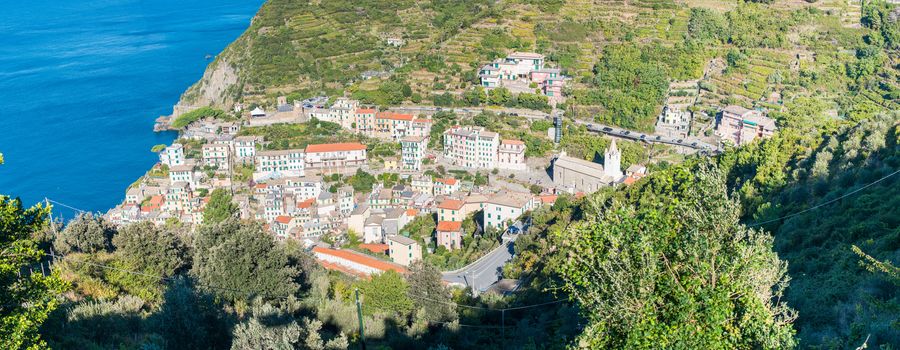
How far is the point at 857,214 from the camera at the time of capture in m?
14.0

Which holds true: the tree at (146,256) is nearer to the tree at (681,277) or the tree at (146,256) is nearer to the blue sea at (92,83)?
the tree at (681,277)

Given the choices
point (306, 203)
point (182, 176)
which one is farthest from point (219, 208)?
point (182, 176)

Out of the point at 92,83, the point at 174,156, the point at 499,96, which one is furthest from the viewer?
the point at 92,83

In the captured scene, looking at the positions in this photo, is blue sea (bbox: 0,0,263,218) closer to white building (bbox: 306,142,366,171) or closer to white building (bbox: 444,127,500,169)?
white building (bbox: 306,142,366,171)

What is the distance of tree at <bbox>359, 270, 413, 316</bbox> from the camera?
1406 centimetres

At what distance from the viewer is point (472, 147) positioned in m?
33.6

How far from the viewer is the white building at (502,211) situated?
91.6 ft

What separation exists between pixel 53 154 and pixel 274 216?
61.1 feet

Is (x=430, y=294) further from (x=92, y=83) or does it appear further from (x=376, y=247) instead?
(x=92, y=83)

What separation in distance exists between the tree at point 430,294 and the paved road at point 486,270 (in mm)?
6833

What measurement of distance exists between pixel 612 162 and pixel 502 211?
5.63 m

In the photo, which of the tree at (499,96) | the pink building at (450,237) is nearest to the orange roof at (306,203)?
the pink building at (450,237)

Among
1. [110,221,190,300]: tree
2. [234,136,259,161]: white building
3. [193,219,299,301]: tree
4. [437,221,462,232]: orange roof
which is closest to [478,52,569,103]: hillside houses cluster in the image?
[437,221,462,232]: orange roof

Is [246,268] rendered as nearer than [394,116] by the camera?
Yes
